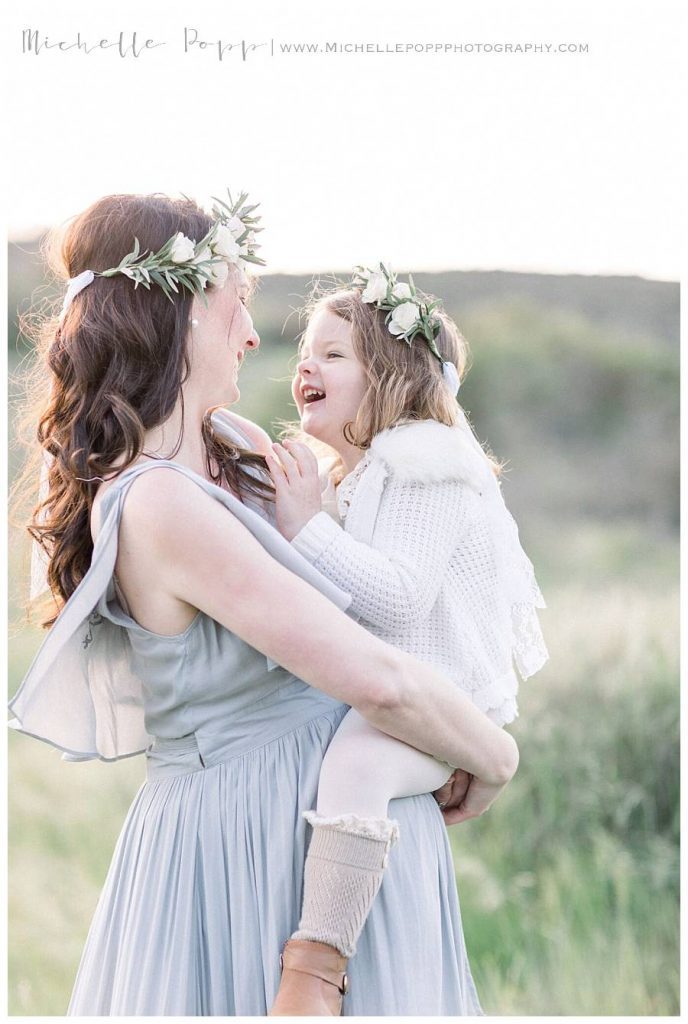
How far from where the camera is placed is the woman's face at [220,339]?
6.72 feet

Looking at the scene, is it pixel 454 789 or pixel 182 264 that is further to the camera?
pixel 454 789

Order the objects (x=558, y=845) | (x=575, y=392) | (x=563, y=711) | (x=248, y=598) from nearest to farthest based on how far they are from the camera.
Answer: (x=248, y=598)
(x=558, y=845)
(x=563, y=711)
(x=575, y=392)

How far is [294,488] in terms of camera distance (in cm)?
225

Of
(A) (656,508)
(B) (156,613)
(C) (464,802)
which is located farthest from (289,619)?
(A) (656,508)

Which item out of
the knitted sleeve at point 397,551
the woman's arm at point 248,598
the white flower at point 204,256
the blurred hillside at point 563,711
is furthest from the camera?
the blurred hillside at point 563,711

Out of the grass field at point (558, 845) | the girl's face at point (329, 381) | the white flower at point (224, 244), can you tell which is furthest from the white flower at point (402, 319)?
the grass field at point (558, 845)

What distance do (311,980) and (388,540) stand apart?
2.90 ft

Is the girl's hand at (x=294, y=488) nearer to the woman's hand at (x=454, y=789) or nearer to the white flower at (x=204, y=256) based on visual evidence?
the white flower at (x=204, y=256)

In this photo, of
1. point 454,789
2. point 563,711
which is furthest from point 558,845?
point 454,789

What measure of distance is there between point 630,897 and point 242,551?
440cm

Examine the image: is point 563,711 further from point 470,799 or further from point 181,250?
point 181,250

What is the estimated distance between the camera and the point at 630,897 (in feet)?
17.7

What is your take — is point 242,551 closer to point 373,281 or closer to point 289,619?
point 289,619

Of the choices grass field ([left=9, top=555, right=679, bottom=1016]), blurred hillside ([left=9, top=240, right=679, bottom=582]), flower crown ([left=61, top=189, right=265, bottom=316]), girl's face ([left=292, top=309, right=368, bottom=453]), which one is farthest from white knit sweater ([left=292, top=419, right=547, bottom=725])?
blurred hillside ([left=9, top=240, right=679, bottom=582])
